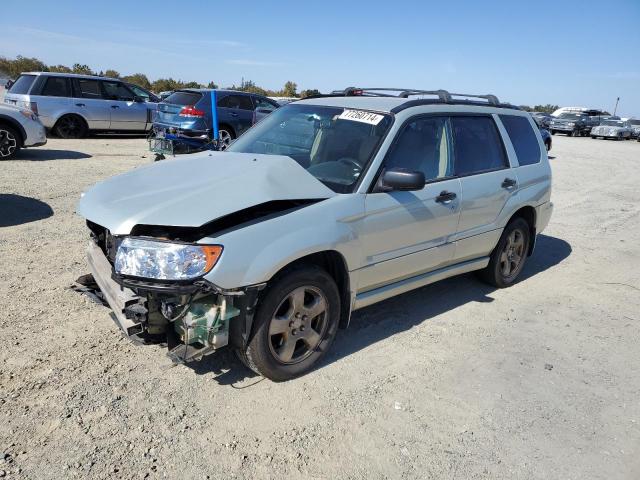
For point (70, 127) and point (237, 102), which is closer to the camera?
point (237, 102)

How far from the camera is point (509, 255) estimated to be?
5527 mm

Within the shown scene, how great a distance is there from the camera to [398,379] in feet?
11.9

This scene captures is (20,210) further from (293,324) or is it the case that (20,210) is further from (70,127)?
(70,127)

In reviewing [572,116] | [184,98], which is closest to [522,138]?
[184,98]

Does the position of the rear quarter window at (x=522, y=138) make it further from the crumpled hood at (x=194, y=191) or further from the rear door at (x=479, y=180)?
the crumpled hood at (x=194, y=191)

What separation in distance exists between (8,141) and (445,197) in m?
9.56

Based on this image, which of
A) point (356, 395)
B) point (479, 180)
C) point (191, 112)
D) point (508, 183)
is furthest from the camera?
point (191, 112)

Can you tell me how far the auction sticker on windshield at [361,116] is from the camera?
4.02 meters

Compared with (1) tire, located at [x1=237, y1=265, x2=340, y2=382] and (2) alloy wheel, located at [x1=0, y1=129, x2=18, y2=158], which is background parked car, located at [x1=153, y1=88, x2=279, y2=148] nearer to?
(2) alloy wheel, located at [x1=0, y1=129, x2=18, y2=158]

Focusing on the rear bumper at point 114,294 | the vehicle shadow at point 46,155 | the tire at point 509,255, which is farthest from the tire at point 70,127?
the tire at point 509,255

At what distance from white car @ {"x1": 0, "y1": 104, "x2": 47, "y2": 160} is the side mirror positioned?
30.6ft

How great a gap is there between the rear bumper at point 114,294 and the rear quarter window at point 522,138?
12.9 ft

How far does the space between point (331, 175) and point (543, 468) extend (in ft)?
7.40

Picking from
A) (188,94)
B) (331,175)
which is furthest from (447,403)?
(188,94)
